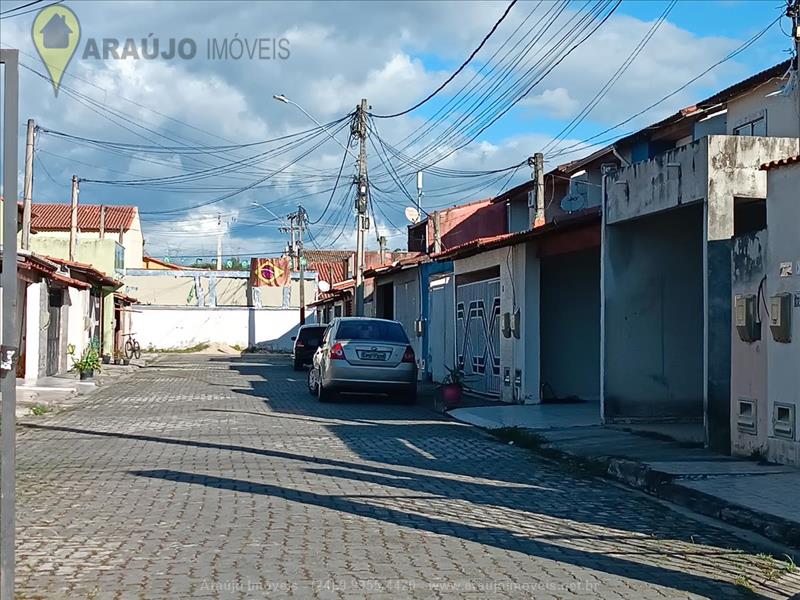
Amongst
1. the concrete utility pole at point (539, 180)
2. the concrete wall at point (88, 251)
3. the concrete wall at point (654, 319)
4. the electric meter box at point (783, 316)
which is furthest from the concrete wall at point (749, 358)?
the concrete wall at point (88, 251)

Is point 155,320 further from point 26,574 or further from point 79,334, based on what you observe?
point 26,574

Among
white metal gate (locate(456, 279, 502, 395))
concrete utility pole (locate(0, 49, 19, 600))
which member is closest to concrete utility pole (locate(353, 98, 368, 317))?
white metal gate (locate(456, 279, 502, 395))

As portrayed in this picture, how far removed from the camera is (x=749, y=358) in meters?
11.9

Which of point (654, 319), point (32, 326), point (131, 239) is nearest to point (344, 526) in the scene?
point (654, 319)

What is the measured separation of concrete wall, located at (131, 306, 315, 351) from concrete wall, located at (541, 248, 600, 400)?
43.5m

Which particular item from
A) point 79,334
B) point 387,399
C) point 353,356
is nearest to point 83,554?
point 353,356

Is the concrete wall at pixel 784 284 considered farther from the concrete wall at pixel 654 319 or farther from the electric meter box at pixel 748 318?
the concrete wall at pixel 654 319

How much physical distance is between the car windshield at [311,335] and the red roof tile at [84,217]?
31.0 m

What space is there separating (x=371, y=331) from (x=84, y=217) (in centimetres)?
5103

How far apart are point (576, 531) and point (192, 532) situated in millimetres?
3034

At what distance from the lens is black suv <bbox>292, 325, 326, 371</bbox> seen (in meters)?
36.3

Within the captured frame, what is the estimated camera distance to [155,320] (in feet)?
203

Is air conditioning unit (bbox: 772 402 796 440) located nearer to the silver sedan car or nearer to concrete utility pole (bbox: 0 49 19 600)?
concrete utility pole (bbox: 0 49 19 600)

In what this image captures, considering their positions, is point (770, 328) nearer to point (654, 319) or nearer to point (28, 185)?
point (654, 319)
